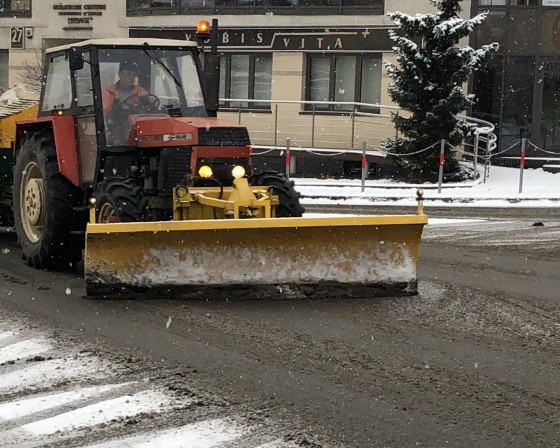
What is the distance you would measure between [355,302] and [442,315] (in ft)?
2.74

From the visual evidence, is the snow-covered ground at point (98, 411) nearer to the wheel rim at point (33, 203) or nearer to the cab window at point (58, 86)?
the wheel rim at point (33, 203)

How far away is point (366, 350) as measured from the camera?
23.8 ft

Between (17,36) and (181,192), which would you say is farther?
(17,36)

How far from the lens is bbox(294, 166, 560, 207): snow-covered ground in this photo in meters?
21.3

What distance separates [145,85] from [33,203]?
5.50 feet

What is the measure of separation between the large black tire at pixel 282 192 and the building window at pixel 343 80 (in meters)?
19.5

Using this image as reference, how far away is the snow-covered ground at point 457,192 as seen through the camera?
21.3 m

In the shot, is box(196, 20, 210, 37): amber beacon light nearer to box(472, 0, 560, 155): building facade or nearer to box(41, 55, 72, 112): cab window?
box(41, 55, 72, 112): cab window

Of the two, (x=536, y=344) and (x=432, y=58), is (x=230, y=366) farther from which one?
(x=432, y=58)

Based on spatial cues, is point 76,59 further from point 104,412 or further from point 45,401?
point 104,412

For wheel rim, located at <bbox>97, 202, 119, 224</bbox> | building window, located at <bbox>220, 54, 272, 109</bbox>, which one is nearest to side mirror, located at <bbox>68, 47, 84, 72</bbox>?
wheel rim, located at <bbox>97, 202, 119, 224</bbox>

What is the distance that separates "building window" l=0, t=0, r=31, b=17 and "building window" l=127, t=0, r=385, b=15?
4096mm

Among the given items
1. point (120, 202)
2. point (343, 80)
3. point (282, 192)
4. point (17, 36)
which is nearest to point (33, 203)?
point (120, 202)

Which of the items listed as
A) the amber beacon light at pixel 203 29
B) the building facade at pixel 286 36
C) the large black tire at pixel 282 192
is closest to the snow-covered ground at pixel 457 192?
the building facade at pixel 286 36
